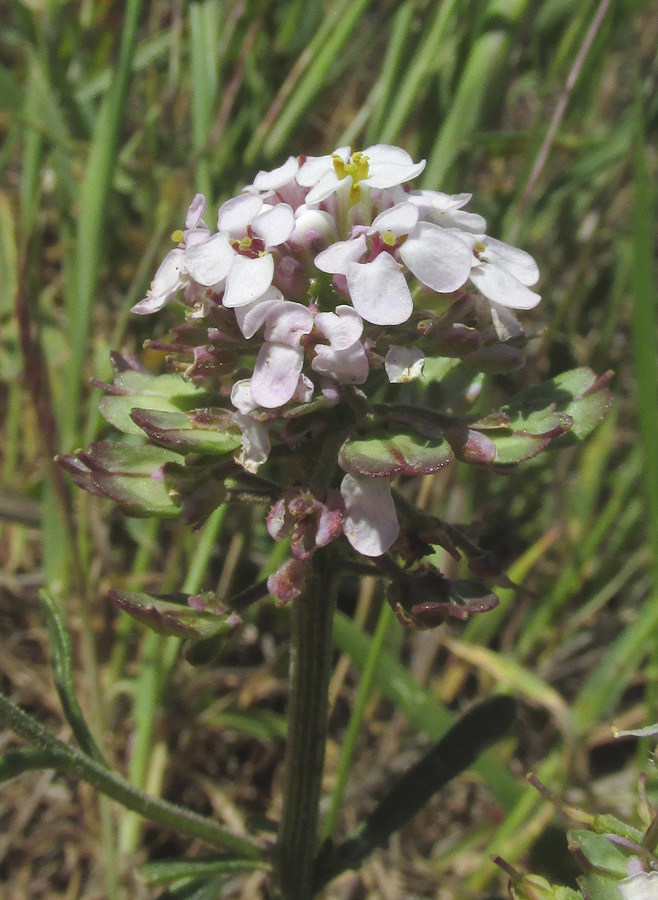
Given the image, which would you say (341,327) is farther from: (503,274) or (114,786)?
(114,786)

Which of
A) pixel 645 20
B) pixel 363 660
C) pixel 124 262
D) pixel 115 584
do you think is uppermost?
pixel 645 20

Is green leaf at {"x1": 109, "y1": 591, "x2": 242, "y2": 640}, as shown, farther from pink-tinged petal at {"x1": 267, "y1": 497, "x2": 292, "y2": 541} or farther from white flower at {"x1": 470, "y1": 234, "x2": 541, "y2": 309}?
white flower at {"x1": 470, "y1": 234, "x2": 541, "y2": 309}

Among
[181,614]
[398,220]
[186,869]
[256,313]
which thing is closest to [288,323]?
[256,313]

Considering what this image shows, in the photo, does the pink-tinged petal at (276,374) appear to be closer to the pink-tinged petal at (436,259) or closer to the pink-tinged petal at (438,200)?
the pink-tinged petal at (436,259)

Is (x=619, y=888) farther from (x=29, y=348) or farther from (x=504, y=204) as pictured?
(x=504, y=204)

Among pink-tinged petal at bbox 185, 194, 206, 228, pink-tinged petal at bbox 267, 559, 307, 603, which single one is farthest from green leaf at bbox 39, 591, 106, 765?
pink-tinged petal at bbox 185, 194, 206, 228

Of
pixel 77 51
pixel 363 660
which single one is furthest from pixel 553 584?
pixel 77 51
